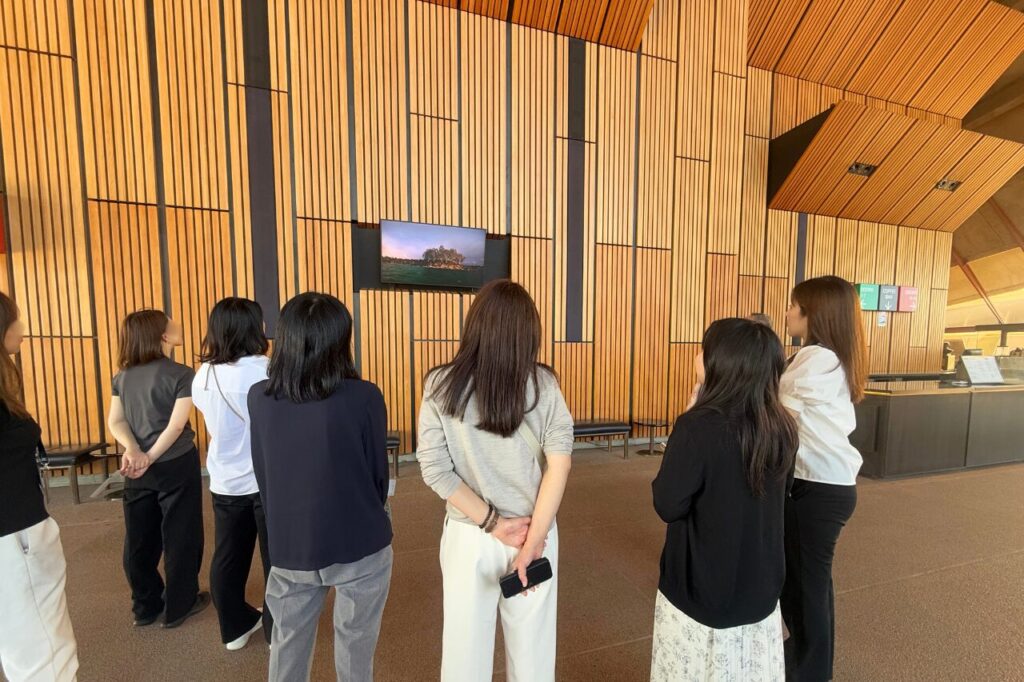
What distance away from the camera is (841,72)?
718 cm

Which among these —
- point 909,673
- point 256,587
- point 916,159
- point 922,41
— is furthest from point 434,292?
point 922,41

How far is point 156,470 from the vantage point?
2037mm

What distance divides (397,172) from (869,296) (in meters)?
8.35

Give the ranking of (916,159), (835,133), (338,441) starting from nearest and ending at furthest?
(338,441)
(835,133)
(916,159)

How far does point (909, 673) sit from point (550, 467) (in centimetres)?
214

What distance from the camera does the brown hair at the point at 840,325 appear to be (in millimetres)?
1621

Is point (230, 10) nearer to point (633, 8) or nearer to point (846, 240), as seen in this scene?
point (633, 8)

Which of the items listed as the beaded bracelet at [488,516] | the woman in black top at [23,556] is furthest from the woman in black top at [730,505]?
the woman in black top at [23,556]

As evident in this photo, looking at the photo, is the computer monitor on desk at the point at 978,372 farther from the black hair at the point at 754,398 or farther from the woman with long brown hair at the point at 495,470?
the woman with long brown hair at the point at 495,470

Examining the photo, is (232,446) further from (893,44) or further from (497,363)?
(893,44)

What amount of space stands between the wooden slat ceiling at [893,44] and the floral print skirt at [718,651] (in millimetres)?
8091

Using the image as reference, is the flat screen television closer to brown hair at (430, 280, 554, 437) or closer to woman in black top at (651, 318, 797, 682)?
brown hair at (430, 280, 554, 437)

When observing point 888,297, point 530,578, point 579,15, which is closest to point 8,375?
point 530,578

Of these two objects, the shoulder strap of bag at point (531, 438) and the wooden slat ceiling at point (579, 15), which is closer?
the shoulder strap of bag at point (531, 438)
